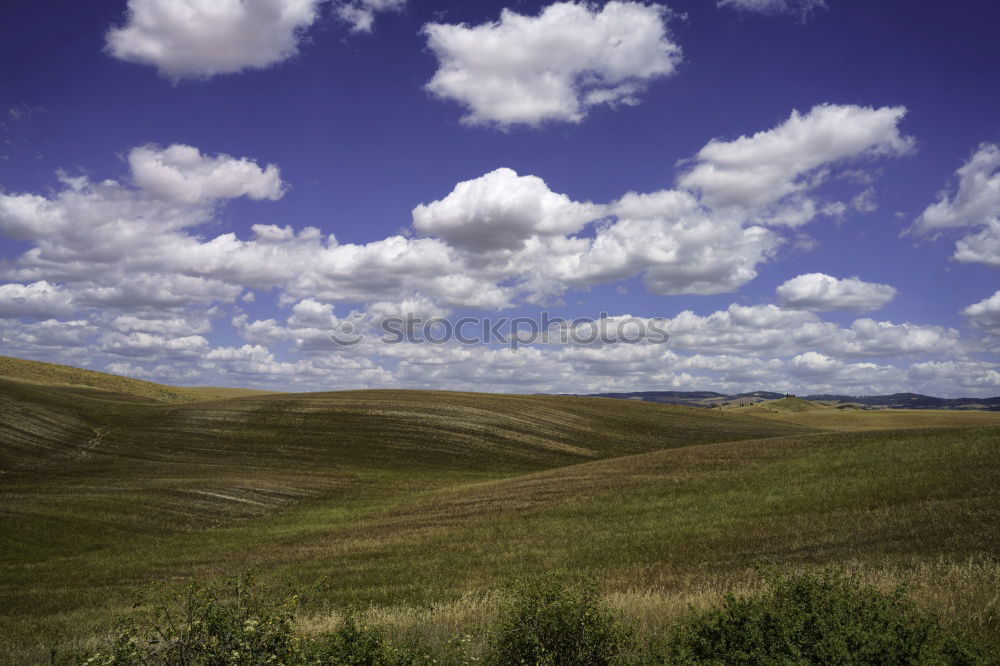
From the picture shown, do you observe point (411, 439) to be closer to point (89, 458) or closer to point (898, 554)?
point (89, 458)

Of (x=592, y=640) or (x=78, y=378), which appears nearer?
(x=592, y=640)

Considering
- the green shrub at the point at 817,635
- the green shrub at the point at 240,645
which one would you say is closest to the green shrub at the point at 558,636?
the green shrub at the point at 817,635

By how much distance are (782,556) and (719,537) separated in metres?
3.40

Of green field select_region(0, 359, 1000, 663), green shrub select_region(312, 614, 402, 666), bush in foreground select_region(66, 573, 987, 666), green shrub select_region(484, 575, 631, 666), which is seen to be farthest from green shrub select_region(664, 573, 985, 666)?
green shrub select_region(312, 614, 402, 666)

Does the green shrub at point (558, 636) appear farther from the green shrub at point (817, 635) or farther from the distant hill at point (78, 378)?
the distant hill at point (78, 378)

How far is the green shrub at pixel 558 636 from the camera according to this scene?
311 inches

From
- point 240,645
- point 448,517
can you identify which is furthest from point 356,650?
point 448,517

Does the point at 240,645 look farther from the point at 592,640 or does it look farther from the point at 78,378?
the point at 78,378

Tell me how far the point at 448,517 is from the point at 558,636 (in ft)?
72.4

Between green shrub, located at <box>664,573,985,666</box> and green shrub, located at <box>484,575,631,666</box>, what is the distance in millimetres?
778

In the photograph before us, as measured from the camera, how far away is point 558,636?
8.16 metres

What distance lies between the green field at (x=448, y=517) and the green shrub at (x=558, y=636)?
209 cm

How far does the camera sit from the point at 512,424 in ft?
218

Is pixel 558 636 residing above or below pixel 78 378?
above
